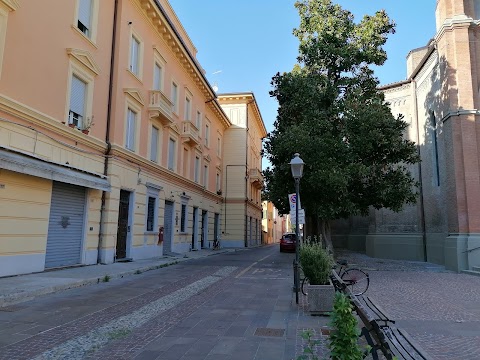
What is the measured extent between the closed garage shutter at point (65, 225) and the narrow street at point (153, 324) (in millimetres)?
2778

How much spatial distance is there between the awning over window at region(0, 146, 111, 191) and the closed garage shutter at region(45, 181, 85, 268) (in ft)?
1.97

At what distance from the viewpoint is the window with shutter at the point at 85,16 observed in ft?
45.0

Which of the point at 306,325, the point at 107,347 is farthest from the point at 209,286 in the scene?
the point at 107,347

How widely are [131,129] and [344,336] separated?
1580cm

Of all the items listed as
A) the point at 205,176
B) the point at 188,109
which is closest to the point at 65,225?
the point at 188,109

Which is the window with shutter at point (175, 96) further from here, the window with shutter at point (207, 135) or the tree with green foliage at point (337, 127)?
the window with shutter at point (207, 135)

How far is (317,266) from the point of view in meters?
7.54

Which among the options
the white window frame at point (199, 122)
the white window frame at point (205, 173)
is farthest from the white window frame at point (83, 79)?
the white window frame at point (205, 173)

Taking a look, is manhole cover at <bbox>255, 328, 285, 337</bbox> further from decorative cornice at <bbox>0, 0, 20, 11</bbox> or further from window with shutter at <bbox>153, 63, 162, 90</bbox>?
window with shutter at <bbox>153, 63, 162, 90</bbox>

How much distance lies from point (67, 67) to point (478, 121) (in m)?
16.2

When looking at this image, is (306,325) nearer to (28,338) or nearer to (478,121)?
(28,338)

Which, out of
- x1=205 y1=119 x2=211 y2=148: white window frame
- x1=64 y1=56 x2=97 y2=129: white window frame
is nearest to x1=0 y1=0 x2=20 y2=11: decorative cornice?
x1=64 y1=56 x2=97 y2=129: white window frame

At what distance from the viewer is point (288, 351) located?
5.04 meters

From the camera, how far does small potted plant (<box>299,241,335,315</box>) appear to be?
7.16 metres
